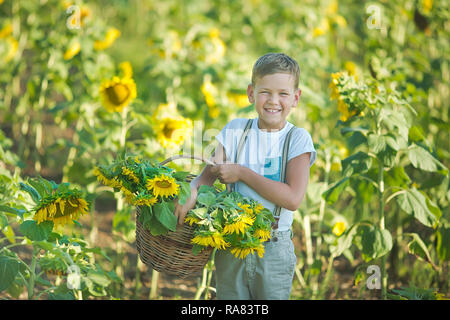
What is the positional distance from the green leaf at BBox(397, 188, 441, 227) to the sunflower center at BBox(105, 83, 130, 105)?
4.61ft

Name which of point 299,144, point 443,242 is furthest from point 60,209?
point 443,242

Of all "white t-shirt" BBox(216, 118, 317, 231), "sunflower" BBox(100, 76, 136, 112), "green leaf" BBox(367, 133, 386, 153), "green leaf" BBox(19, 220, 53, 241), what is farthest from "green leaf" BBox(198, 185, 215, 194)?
"sunflower" BBox(100, 76, 136, 112)

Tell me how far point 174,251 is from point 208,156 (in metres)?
0.40

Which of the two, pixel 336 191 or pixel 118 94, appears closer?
pixel 336 191

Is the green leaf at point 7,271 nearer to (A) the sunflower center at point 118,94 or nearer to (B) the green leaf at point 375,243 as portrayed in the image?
(A) the sunflower center at point 118,94

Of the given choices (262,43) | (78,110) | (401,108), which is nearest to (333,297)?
(401,108)

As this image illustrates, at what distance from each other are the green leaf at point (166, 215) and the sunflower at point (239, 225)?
16cm

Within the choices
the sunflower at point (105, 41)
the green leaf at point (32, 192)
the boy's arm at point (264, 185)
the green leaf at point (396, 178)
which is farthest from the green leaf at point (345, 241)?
the sunflower at point (105, 41)

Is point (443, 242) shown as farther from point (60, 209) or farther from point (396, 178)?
point (60, 209)

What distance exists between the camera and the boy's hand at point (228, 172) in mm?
1536

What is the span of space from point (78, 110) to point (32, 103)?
18.5 inches

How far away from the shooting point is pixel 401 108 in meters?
2.41

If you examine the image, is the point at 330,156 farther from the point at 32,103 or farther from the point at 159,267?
the point at 32,103

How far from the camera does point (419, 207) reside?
2.04 meters
